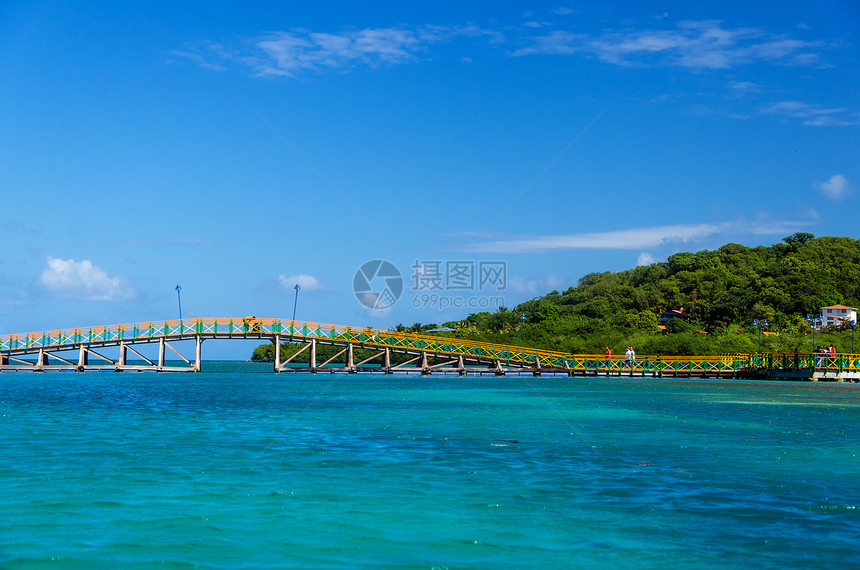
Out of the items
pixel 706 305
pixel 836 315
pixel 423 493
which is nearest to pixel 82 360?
pixel 423 493

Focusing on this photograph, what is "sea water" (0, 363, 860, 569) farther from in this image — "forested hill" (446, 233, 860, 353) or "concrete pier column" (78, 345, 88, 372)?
"forested hill" (446, 233, 860, 353)

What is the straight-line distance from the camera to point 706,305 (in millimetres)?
98875

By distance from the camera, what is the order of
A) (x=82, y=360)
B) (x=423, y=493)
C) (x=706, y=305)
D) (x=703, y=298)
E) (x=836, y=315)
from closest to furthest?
(x=423, y=493)
(x=82, y=360)
(x=836, y=315)
(x=706, y=305)
(x=703, y=298)

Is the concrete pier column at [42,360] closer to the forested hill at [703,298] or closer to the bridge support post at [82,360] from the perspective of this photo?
the bridge support post at [82,360]

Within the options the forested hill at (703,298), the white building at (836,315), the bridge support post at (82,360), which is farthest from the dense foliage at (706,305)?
the bridge support post at (82,360)

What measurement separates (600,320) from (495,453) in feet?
281

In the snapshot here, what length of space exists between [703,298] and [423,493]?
101714 millimetres

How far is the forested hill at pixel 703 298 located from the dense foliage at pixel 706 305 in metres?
0.13

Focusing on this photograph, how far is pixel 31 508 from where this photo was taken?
9.88 metres

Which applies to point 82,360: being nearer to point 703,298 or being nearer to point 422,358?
point 422,358

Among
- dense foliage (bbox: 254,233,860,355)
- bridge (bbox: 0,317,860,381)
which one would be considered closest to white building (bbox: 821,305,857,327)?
dense foliage (bbox: 254,233,860,355)

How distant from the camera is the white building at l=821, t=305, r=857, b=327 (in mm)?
89037

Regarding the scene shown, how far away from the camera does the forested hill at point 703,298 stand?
89.6 m

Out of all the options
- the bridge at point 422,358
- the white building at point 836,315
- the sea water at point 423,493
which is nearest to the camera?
the sea water at point 423,493
